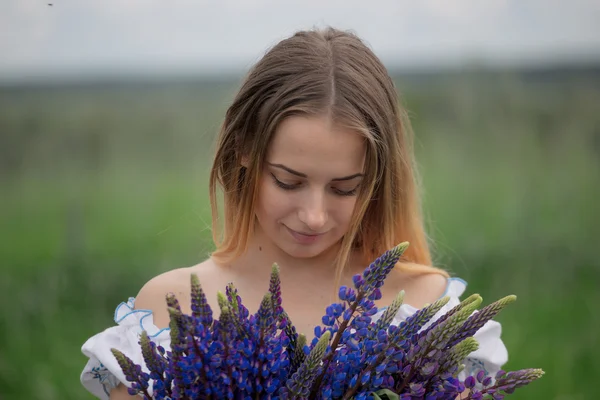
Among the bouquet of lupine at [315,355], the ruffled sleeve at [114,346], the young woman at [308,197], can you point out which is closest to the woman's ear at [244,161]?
the young woman at [308,197]

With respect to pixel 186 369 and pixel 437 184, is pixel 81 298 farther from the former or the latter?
pixel 186 369

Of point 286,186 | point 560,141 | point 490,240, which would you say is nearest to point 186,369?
point 286,186

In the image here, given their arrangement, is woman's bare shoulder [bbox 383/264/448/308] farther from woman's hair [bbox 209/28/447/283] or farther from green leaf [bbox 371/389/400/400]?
green leaf [bbox 371/389/400/400]

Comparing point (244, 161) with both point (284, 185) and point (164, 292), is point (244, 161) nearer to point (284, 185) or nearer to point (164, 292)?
point (284, 185)

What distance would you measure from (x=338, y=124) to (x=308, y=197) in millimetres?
166

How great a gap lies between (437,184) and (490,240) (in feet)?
1.16

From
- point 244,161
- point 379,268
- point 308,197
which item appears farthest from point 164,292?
point 379,268

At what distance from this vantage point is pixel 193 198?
129 inches

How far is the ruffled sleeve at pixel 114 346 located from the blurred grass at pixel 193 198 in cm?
146

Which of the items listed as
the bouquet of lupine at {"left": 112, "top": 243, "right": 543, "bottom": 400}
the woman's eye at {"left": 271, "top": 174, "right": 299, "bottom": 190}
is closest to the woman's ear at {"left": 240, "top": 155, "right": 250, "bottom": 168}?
the woman's eye at {"left": 271, "top": 174, "right": 299, "bottom": 190}

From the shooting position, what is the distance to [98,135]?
3279 mm

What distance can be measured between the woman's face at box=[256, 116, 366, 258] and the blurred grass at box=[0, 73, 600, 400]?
159cm

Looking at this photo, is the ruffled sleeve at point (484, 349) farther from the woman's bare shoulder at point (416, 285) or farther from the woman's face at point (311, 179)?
the woman's face at point (311, 179)

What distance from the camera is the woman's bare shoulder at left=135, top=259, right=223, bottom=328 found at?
1620 millimetres
